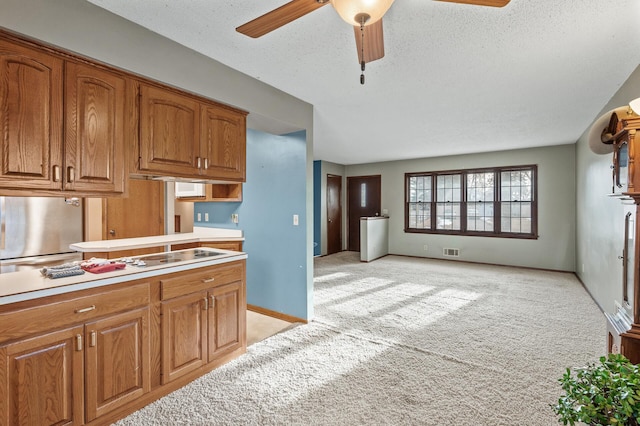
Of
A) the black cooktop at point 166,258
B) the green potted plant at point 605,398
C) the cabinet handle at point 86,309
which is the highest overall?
the black cooktop at point 166,258

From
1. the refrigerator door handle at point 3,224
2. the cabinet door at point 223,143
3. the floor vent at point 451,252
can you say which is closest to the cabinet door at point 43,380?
the cabinet door at point 223,143

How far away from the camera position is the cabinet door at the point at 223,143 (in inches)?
98.1

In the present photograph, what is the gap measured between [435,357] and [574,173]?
512 centimetres

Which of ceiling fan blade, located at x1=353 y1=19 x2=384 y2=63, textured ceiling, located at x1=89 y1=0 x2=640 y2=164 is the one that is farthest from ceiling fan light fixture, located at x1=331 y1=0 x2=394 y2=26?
textured ceiling, located at x1=89 y1=0 x2=640 y2=164

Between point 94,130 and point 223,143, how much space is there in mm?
938

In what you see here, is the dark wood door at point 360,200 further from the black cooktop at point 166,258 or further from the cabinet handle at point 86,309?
the cabinet handle at point 86,309

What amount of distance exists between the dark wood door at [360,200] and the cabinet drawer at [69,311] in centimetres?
661

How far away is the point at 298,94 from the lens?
3.13 meters

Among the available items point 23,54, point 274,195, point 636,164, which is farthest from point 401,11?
point 274,195

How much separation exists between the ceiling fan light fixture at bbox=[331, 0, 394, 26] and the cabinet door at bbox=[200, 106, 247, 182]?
1576 mm

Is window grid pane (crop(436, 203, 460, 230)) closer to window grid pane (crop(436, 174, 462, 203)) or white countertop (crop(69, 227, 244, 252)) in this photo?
window grid pane (crop(436, 174, 462, 203))

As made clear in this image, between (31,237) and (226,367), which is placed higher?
(31,237)

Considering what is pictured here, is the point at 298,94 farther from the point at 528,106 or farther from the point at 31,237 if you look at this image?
the point at 31,237

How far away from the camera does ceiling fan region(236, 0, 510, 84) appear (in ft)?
3.92
